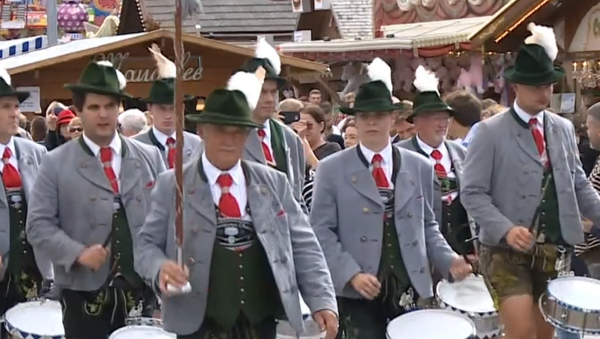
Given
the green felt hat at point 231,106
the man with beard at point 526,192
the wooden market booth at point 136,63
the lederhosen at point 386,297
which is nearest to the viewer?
the green felt hat at point 231,106

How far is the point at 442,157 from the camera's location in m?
7.75

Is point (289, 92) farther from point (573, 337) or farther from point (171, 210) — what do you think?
point (171, 210)

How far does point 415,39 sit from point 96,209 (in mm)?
12777

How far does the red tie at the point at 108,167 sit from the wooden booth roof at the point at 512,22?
896cm

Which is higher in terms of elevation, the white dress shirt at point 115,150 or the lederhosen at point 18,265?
the white dress shirt at point 115,150

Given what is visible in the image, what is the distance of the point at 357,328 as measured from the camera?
20.3ft

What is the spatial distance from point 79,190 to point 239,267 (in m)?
1.48

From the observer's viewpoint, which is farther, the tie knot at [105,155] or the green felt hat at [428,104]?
the green felt hat at [428,104]

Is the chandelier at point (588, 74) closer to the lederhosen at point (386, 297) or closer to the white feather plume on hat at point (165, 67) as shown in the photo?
the white feather plume on hat at point (165, 67)

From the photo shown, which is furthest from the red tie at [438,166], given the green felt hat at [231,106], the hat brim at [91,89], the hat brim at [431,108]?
the green felt hat at [231,106]

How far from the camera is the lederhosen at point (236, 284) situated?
16.1 feet

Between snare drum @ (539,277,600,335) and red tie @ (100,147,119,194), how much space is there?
2.46 metres

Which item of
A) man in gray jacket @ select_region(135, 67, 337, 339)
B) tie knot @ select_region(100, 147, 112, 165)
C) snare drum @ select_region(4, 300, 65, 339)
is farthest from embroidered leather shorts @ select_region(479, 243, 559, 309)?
snare drum @ select_region(4, 300, 65, 339)

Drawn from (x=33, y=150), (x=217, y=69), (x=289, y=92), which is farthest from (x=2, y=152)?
(x=289, y=92)
